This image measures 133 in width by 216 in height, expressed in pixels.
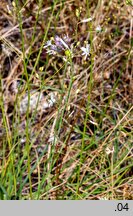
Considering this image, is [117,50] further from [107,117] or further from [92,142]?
[92,142]

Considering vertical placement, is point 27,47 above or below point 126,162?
above

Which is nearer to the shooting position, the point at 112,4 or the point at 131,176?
the point at 131,176

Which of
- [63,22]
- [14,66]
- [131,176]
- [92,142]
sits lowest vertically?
[131,176]

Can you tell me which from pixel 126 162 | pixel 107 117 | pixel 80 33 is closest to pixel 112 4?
pixel 80 33
